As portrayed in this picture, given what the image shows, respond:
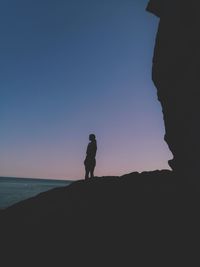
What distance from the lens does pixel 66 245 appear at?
9078mm

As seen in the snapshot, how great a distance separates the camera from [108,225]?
979 cm

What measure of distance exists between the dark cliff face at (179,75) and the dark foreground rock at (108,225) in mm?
1550

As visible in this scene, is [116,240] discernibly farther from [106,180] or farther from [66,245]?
[106,180]

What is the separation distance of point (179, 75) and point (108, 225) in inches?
272

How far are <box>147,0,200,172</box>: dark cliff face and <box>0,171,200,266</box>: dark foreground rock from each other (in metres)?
1.55

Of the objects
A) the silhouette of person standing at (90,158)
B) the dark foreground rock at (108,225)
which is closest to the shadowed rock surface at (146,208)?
the dark foreground rock at (108,225)

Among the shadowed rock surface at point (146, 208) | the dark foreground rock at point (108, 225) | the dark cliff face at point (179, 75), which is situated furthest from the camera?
the dark cliff face at point (179, 75)

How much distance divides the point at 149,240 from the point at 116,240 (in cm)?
98

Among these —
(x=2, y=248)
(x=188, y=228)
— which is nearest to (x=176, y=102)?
(x=188, y=228)

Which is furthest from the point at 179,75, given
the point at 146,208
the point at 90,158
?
the point at 90,158

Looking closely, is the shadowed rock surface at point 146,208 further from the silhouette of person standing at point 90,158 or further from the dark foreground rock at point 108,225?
the silhouette of person standing at point 90,158

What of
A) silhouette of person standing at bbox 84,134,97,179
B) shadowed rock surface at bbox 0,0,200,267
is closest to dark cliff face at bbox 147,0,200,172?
shadowed rock surface at bbox 0,0,200,267

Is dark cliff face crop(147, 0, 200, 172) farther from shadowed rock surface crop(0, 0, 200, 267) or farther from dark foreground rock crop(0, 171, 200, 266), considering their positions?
dark foreground rock crop(0, 171, 200, 266)

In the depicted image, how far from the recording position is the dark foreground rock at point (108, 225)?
27.3ft
